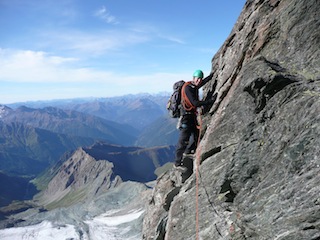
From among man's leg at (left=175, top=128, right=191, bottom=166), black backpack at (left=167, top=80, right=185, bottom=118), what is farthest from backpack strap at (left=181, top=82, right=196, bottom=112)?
man's leg at (left=175, top=128, right=191, bottom=166)

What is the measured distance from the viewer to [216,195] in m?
14.7

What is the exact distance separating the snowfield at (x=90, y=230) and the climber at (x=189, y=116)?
81456 mm

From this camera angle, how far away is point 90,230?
357 feet

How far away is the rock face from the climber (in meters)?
0.83

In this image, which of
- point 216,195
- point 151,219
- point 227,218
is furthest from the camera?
point 151,219

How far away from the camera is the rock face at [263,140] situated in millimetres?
10867

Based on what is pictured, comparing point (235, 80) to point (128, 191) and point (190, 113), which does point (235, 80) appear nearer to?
point (190, 113)

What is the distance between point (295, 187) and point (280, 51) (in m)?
6.93

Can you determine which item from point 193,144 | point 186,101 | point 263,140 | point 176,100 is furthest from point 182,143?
point 263,140

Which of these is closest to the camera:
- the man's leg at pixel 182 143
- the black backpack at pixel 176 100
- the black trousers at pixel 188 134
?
the black backpack at pixel 176 100

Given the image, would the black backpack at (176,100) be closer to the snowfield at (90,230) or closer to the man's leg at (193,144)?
the man's leg at (193,144)

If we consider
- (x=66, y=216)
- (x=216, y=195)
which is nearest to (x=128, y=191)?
(x=66, y=216)

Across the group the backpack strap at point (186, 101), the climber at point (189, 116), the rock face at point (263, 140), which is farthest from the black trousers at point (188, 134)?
the rock face at point (263, 140)

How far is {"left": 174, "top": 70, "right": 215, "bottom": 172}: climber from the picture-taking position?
17438mm
